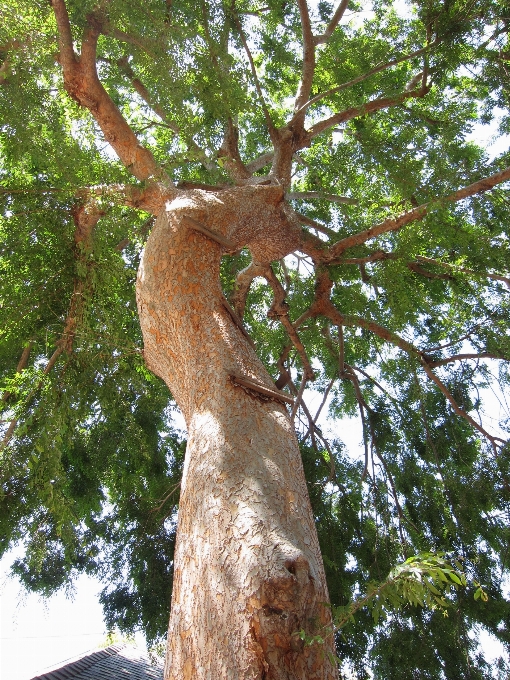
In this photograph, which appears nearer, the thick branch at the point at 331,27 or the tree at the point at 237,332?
the tree at the point at 237,332

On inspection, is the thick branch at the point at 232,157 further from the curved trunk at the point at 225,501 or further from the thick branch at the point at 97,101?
the curved trunk at the point at 225,501

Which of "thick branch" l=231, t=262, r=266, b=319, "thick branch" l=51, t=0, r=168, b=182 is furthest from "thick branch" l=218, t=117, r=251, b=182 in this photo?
"thick branch" l=51, t=0, r=168, b=182

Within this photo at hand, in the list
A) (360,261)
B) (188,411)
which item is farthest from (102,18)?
(188,411)

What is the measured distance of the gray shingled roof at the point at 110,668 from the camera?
6.43 meters

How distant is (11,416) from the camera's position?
324cm

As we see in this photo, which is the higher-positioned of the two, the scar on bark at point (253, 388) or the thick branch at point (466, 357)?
the thick branch at point (466, 357)

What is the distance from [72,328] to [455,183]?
276 cm

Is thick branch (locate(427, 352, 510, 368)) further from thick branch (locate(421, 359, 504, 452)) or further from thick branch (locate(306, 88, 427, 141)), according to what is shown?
thick branch (locate(306, 88, 427, 141))

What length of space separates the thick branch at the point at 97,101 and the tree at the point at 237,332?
14mm

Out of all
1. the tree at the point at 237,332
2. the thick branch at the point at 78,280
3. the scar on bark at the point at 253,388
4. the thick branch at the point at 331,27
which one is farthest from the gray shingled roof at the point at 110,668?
the thick branch at the point at 331,27

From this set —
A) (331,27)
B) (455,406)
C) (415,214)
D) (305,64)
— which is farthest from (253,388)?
(331,27)

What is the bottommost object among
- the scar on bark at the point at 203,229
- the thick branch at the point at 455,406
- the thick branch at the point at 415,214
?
the thick branch at the point at 455,406

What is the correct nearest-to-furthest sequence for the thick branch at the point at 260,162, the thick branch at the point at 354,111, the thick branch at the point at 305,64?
the thick branch at the point at 305,64
the thick branch at the point at 354,111
the thick branch at the point at 260,162

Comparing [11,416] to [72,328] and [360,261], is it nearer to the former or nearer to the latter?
[72,328]
